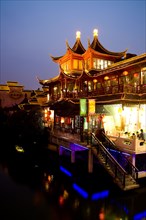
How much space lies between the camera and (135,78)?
20016 mm

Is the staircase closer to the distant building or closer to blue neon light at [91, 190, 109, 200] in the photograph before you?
blue neon light at [91, 190, 109, 200]

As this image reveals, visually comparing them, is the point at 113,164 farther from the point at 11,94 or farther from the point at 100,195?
the point at 11,94

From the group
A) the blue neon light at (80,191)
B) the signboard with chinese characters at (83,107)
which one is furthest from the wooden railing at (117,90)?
the blue neon light at (80,191)

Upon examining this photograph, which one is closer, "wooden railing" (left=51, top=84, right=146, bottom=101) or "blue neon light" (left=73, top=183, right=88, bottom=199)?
"blue neon light" (left=73, top=183, right=88, bottom=199)

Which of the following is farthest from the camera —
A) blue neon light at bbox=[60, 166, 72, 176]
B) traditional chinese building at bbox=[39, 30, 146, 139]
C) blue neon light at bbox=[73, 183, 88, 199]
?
blue neon light at bbox=[60, 166, 72, 176]

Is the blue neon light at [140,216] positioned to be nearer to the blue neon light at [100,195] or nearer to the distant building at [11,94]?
the blue neon light at [100,195]

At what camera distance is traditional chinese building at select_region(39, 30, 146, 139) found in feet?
58.9

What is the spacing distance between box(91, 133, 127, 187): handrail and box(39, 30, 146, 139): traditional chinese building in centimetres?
247

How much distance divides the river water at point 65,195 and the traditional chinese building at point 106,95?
4.18 meters

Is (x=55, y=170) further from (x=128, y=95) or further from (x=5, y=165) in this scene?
(x=128, y=95)

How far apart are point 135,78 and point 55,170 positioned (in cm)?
1191

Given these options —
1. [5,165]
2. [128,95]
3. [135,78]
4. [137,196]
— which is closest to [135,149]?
[137,196]

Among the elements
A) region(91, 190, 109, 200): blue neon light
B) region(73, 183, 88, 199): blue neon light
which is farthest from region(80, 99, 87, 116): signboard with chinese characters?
region(91, 190, 109, 200): blue neon light

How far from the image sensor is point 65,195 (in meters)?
14.7
